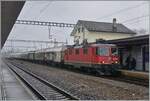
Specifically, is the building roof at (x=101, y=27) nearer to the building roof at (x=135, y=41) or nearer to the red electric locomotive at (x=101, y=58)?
the building roof at (x=135, y=41)

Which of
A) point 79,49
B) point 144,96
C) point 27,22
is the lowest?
point 144,96

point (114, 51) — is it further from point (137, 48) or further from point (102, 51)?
point (137, 48)

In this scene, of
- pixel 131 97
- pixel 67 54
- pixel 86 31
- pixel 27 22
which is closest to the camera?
pixel 131 97

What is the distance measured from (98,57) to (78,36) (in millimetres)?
35821

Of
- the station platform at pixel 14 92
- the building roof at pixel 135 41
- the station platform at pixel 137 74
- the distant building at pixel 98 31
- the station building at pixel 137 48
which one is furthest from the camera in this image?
the distant building at pixel 98 31

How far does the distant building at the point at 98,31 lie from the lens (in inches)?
2475

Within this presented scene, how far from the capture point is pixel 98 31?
63.0 m

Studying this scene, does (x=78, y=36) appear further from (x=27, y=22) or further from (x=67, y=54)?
(x=67, y=54)

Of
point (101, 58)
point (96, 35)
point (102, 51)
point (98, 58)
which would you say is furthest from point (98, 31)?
point (98, 58)

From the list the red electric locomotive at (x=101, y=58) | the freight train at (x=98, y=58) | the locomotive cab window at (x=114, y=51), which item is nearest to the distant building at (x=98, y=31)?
the freight train at (x=98, y=58)

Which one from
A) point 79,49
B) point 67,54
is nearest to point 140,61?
point 79,49

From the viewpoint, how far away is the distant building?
62.9 metres

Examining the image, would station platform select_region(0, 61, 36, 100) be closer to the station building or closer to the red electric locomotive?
the red electric locomotive

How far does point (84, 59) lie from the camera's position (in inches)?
1198
